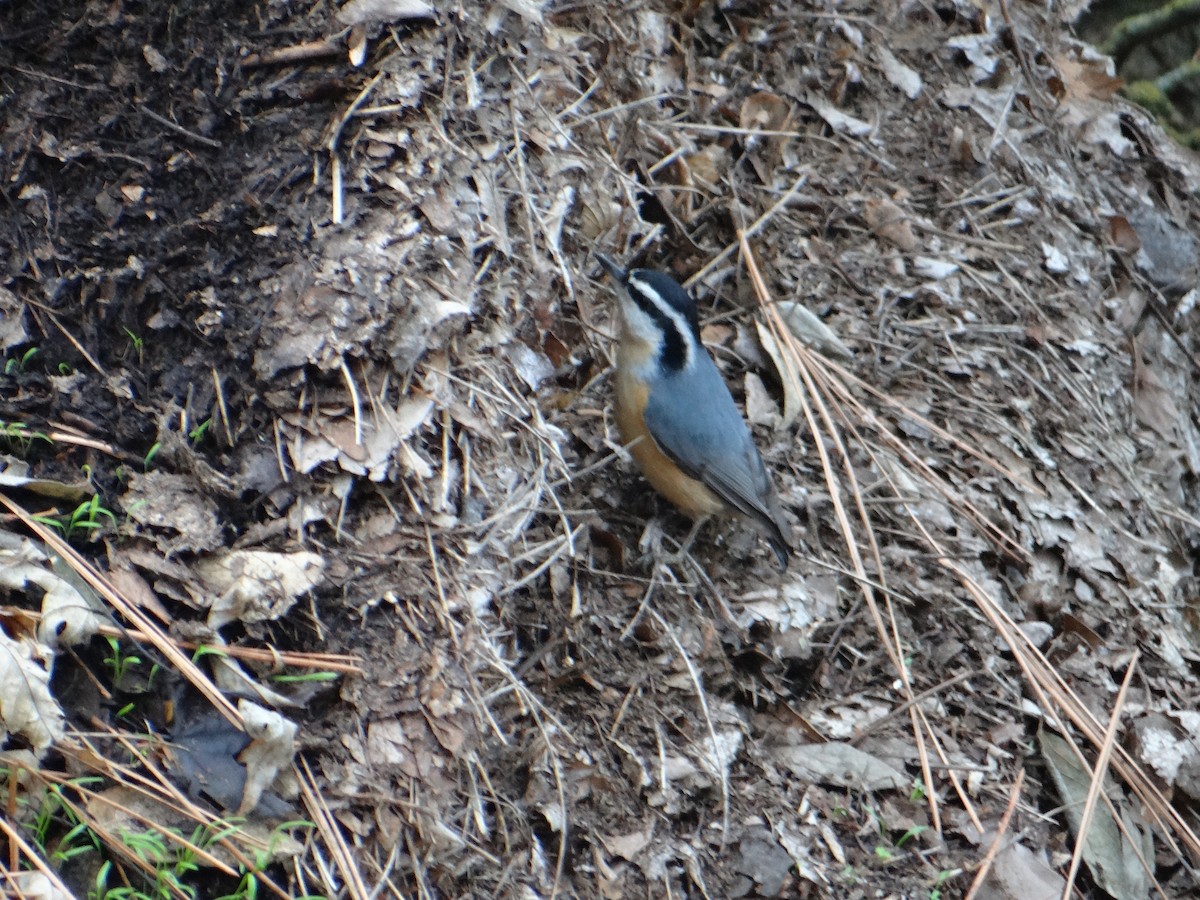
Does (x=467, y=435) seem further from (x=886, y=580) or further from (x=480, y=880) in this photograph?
(x=886, y=580)

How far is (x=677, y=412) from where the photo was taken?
4598 mm

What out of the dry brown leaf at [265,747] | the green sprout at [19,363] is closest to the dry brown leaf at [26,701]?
the dry brown leaf at [265,747]

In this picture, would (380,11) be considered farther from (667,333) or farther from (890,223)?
(890,223)

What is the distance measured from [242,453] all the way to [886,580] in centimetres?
250

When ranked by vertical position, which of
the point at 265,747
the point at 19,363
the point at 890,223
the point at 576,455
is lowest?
the point at 576,455

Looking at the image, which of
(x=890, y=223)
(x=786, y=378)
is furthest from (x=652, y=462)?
(x=890, y=223)

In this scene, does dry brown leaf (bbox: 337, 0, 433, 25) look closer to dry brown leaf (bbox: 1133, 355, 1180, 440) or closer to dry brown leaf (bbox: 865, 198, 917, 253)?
dry brown leaf (bbox: 865, 198, 917, 253)

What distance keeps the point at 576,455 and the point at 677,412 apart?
45 centimetres

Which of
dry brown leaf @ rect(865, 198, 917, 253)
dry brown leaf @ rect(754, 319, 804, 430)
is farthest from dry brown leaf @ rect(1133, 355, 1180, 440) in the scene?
dry brown leaf @ rect(754, 319, 804, 430)

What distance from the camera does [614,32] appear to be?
5.11m

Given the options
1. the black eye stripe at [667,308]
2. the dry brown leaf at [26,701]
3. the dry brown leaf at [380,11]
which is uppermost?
the dry brown leaf at [380,11]

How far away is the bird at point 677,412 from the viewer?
177 inches

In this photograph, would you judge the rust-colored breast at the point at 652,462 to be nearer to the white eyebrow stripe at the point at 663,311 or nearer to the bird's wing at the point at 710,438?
the bird's wing at the point at 710,438

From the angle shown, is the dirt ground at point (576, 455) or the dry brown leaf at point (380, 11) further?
the dry brown leaf at point (380, 11)
